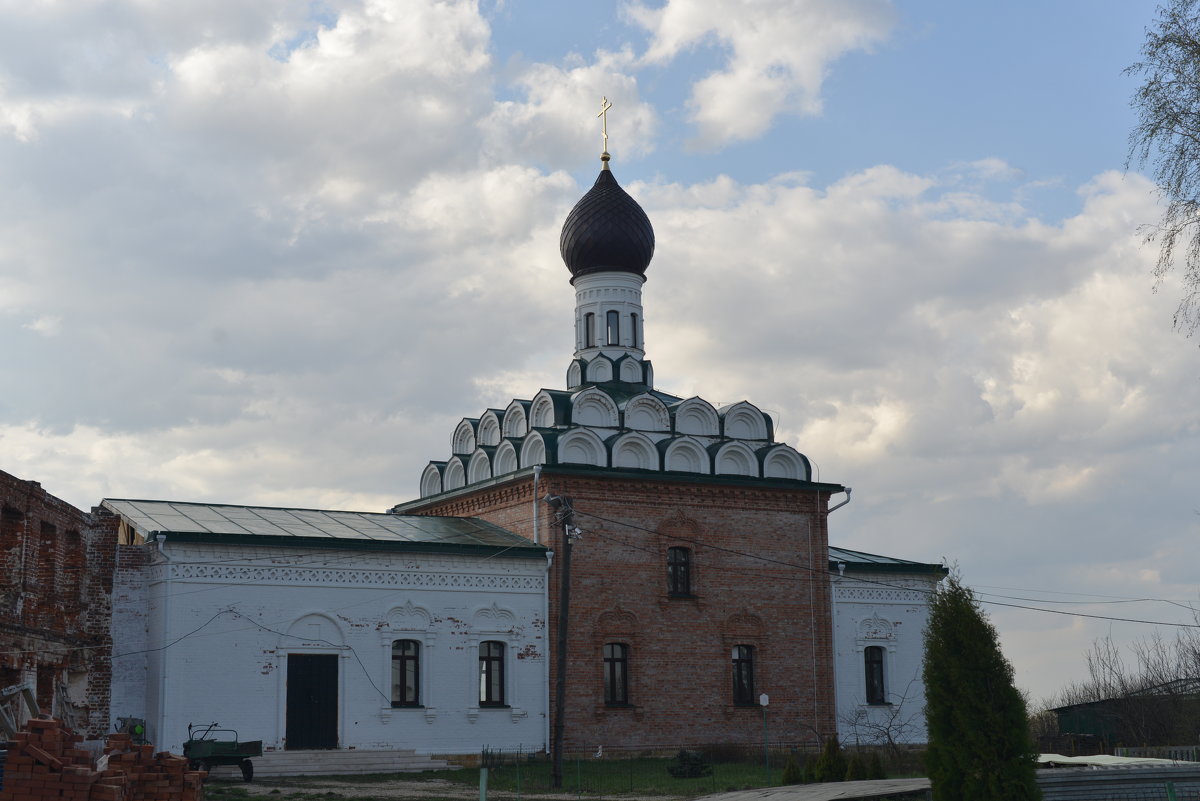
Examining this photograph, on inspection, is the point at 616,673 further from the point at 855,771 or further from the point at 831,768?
the point at 855,771

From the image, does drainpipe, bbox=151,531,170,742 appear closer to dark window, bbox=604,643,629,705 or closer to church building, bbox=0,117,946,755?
church building, bbox=0,117,946,755

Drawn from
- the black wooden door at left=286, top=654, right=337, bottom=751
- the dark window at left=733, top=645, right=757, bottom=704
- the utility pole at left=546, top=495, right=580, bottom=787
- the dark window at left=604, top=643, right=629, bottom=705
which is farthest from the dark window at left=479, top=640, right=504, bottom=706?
the dark window at left=733, top=645, right=757, bottom=704

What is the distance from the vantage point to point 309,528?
21.2 metres

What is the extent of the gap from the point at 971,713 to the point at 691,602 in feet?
37.3

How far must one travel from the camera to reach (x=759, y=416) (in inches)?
998

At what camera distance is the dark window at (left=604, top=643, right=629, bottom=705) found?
22.5 meters

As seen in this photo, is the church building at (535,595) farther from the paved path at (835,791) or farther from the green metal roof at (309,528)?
the paved path at (835,791)

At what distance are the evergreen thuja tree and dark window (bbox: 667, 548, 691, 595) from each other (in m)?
10.8

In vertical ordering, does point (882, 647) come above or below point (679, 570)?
below

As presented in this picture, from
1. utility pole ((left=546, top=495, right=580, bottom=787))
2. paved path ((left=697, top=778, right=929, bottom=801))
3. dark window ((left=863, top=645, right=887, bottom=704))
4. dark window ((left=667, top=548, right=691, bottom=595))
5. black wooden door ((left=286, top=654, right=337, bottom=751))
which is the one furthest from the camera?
dark window ((left=863, top=645, right=887, bottom=704))

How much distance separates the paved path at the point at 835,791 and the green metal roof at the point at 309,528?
24.5ft

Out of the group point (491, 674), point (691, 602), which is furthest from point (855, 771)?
point (691, 602)

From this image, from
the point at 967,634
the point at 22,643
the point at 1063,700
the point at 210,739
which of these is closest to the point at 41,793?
the point at 22,643

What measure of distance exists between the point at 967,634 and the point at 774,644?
38.5ft
